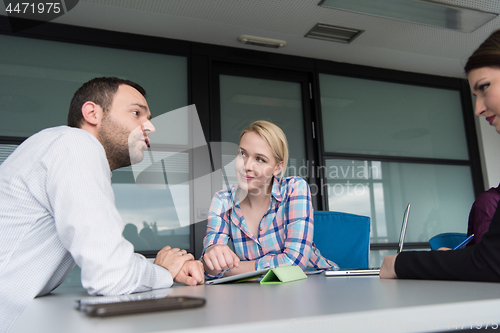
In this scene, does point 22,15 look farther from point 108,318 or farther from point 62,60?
point 108,318

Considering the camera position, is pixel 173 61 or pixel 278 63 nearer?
pixel 173 61

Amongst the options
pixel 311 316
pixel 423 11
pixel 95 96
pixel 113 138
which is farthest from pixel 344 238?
pixel 423 11

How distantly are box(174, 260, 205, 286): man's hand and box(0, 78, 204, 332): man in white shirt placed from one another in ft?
0.08

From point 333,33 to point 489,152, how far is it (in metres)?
2.42

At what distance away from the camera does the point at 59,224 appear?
0.82 meters

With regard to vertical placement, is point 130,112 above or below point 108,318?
above

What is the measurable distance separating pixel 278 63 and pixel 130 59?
4.67 feet

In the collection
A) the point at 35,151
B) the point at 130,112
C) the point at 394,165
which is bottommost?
the point at 35,151

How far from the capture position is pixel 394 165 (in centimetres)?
396

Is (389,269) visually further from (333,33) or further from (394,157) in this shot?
(394,157)

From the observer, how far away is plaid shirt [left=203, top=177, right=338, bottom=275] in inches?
68.2

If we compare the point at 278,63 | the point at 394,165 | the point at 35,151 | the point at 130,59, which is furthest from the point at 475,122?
the point at 35,151

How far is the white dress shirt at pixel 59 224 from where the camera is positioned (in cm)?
79

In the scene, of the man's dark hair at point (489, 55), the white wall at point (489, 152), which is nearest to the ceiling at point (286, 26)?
the white wall at point (489, 152)
